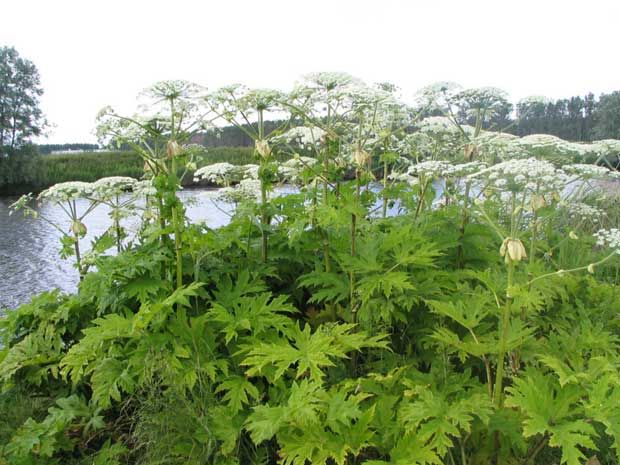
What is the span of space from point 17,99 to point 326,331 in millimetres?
28550

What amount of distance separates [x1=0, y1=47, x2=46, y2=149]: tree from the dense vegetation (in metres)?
25.6

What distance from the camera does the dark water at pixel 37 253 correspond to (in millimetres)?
6414

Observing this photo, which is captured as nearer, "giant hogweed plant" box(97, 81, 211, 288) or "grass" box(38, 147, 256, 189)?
"giant hogweed plant" box(97, 81, 211, 288)

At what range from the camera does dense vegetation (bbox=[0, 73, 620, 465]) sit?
223 cm

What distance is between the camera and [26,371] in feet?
11.6

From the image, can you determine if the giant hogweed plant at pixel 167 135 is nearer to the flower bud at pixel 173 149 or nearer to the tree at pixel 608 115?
the flower bud at pixel 173 149

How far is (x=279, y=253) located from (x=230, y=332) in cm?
91

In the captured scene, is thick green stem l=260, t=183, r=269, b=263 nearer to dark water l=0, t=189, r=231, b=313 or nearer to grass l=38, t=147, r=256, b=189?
dark water l=0, t=189, r=231, b=313

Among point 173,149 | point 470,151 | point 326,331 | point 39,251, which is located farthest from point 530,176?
point 39,251

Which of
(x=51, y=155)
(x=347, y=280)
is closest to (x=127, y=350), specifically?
(x=347, y=280)

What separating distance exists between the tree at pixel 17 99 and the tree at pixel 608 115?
31.3 metres

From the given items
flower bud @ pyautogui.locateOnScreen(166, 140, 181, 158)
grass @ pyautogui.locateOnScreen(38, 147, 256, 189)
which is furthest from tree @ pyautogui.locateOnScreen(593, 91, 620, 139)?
flower bud @ pyautogui.locateOnScreen(166, 140, 181, 158)

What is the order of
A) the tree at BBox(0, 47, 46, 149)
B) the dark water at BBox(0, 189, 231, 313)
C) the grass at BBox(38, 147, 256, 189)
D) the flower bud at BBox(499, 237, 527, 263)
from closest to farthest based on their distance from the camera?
the flower bud at BBox(499, 237, 527, 263) → the dark water at BBox(0, 189, 231, 313) → the grass at BBox(38, 147, 256, 189) → the tree at BBox(0, 47, 46, 149)

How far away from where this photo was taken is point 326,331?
2.70 m
